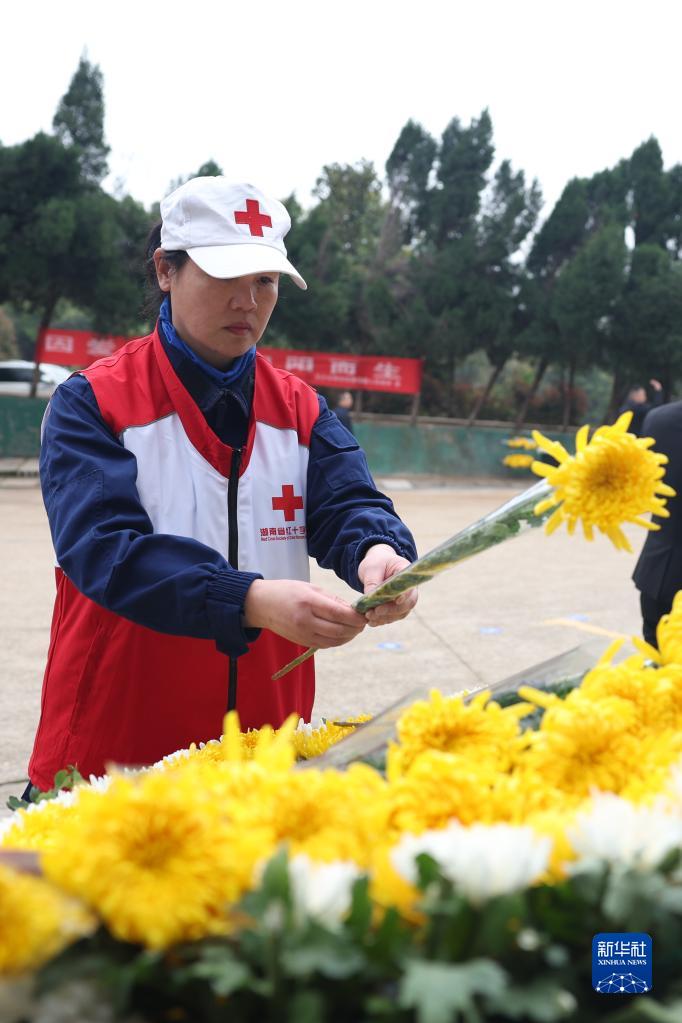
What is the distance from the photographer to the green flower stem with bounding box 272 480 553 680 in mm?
1073

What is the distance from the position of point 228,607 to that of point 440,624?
5227 millimetres

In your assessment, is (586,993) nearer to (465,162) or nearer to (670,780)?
(670,780)

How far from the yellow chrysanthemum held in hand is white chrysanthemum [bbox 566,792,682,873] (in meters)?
0.27

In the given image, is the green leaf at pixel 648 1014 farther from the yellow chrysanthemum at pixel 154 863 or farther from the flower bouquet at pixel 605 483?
the flower bouquet at pixel 605 483

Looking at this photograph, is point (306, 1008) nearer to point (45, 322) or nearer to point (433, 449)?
point (45, 322)

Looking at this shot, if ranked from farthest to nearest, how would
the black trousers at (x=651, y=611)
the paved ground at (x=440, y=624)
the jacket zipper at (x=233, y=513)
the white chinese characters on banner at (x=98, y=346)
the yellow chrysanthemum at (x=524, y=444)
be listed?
the white chinese characters on banner at (x=98, y=346) < the paved ground at (x=440, y=624) < the black trousers at (x=651, y=611) < the jacket zipper at (x=233, y=513) < the yellow chrysanthemum at (x=524, y=444)

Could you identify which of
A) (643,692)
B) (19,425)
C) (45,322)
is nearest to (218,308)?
(643,692)

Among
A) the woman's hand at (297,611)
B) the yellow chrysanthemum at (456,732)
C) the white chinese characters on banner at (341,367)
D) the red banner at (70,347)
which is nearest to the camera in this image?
the yellow chrysanthemum at (456,732)

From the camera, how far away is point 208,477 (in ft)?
5.86

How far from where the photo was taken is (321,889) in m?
0.75

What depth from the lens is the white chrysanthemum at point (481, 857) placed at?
74cm

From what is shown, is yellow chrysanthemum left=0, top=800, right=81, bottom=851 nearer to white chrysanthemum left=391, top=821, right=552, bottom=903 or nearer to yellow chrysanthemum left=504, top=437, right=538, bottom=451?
white chrysanthemum left=391, top=821, right=552, bottom=903

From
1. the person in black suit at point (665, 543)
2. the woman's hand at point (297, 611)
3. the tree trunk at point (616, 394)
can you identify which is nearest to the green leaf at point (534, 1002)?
the woman's hand at point (297, 611)

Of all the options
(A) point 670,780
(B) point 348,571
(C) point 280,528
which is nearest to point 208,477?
(C) point 280,528
